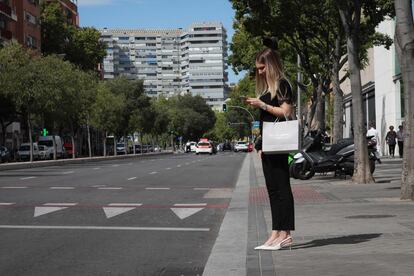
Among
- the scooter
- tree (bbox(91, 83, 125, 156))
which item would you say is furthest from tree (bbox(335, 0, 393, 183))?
tree (bbox(91, 83, 125, 156))

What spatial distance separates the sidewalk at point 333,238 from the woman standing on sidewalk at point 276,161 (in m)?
0.24

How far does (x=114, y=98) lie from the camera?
68.5 metres

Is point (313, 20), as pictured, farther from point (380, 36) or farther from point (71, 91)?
point (71, 91)

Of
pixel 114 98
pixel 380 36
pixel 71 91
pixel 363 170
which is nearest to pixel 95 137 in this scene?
pixel 114 98

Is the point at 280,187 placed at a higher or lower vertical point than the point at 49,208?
higher

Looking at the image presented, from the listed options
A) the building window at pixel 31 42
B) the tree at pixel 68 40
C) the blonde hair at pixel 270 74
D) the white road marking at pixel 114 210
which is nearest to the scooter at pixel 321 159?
the white road marking at pixel 114 210

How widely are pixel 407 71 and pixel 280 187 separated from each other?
5.57 metres

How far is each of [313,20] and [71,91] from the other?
25.5 meters

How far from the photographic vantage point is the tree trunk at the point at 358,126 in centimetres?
1655

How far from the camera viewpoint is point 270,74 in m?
6.98

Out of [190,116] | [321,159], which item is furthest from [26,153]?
[190,116]

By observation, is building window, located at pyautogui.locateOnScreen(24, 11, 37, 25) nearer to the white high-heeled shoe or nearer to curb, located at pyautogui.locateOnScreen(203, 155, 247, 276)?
curb, located at pyautogui.locateOnScreen(203, 155, 247, 276)

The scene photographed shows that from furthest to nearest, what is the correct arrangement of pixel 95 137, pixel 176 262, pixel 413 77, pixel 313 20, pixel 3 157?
pixel 95 137, pixel 3 157, pixel 313 20, pixel 413 77, pixel 176 262

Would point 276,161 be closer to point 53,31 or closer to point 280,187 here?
point 280,187
